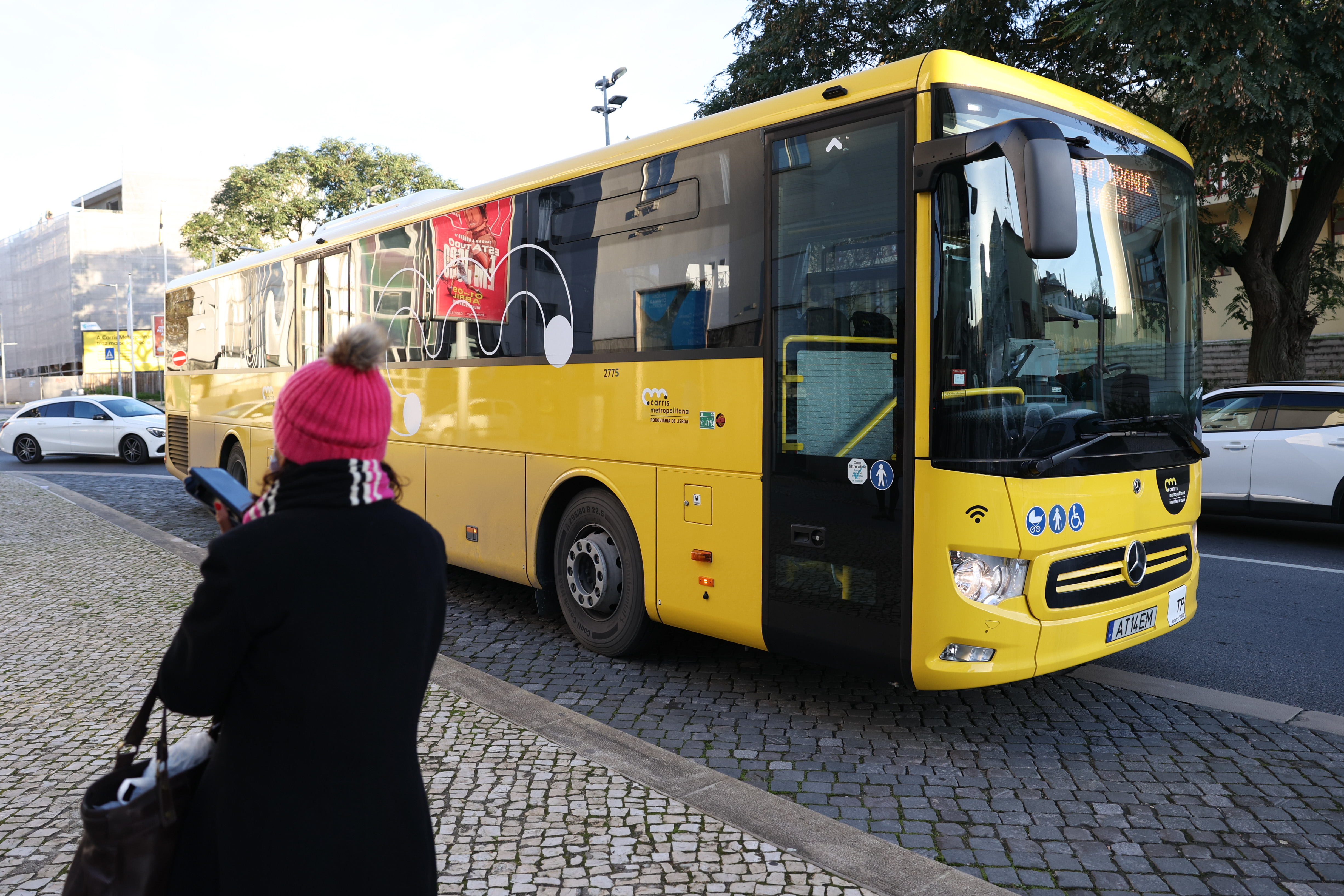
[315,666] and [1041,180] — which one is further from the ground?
[1041,180]

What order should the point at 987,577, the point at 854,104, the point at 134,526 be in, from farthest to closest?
1. the point at 134,526
2. the point at 854,104
3. the point at 987,577

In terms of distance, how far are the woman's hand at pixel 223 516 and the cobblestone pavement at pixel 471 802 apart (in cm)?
162

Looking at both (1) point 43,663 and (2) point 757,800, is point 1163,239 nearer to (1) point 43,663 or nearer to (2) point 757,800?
(2) point 757,800

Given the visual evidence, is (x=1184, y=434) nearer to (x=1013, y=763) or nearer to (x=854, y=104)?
(x=1013, y=763)

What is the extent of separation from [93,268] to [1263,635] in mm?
77961

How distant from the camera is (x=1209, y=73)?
1094 cm

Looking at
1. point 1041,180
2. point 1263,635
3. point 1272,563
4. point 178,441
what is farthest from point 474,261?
point 178,441

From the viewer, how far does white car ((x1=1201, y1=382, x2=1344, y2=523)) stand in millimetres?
10047

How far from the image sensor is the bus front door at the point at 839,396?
4.44 meters

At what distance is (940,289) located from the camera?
428 centimetres

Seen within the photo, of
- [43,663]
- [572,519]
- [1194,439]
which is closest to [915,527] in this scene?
[1194,439]

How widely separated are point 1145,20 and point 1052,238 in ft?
30.7

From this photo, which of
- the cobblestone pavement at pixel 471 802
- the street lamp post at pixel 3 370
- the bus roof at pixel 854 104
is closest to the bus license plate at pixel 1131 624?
the cobblestone pavement at pixel 471 802

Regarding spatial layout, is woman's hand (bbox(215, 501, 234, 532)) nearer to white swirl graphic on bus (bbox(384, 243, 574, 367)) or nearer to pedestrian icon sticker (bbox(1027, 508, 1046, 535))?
pedestrian icon sticker (bbox(1027, 508, 1046, 535))
